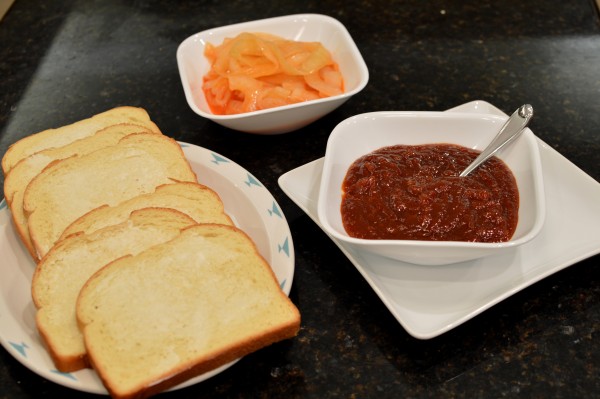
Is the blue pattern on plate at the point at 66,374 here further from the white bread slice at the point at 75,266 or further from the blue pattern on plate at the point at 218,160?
the blue pattern on plate at the point at 218,160

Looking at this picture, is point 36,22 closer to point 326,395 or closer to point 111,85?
point 111,85

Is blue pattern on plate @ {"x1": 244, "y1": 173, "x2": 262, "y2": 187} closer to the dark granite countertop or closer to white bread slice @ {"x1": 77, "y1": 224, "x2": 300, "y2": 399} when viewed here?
the dark granite countertop

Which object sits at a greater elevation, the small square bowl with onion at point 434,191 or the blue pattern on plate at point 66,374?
the small square bowl with onion at point 434,191

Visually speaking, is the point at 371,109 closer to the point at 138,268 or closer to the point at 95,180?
the point at 95,180

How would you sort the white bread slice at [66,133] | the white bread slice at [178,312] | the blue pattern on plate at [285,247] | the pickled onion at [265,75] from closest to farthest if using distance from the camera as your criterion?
the white bread slice at [178,312] < the blue pattern on plate at [285,247] < the white bread slice at [66,133] < the pickled onion at [265,75]

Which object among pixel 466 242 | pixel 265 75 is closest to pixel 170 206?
pixel 265 75

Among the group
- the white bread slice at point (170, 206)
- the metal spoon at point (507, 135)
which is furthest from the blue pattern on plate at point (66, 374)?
the metal spoon at point (507, 135)

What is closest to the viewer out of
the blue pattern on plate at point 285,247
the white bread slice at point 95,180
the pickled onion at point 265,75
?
the blue pattern on plate at point 285,247
